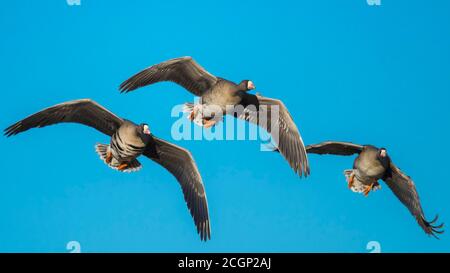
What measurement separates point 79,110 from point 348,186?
6.27m

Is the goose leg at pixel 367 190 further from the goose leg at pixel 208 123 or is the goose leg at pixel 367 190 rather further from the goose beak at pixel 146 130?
the goose beak at pixel 146 130

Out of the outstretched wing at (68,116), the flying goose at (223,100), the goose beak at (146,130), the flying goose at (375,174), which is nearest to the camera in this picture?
the outstretched wing at (68,116)

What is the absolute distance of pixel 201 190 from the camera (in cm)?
1720

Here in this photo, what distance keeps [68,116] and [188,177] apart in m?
2.69

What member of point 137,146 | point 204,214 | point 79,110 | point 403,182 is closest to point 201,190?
point 204,214

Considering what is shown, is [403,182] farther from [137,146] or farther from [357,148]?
[137,146]

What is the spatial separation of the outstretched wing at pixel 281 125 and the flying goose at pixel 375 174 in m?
0.95

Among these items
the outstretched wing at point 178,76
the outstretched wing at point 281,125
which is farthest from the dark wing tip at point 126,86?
the outstretched wing at point 281,125

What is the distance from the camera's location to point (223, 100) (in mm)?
16922

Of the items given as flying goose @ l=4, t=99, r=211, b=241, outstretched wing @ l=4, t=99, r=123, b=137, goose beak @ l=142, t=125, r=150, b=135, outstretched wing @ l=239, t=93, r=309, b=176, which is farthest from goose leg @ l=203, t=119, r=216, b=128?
outstretched wing @ l=4, t=99, r=123, b=137

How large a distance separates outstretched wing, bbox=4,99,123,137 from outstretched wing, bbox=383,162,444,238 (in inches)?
235

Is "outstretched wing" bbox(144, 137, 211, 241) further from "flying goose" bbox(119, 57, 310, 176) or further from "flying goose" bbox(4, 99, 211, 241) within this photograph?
"flying goose" bbox(119, 57, 310, 176)

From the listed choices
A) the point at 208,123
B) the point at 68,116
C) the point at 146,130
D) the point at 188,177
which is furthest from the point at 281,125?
the point at 68,116

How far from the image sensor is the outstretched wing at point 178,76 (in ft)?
54.7
